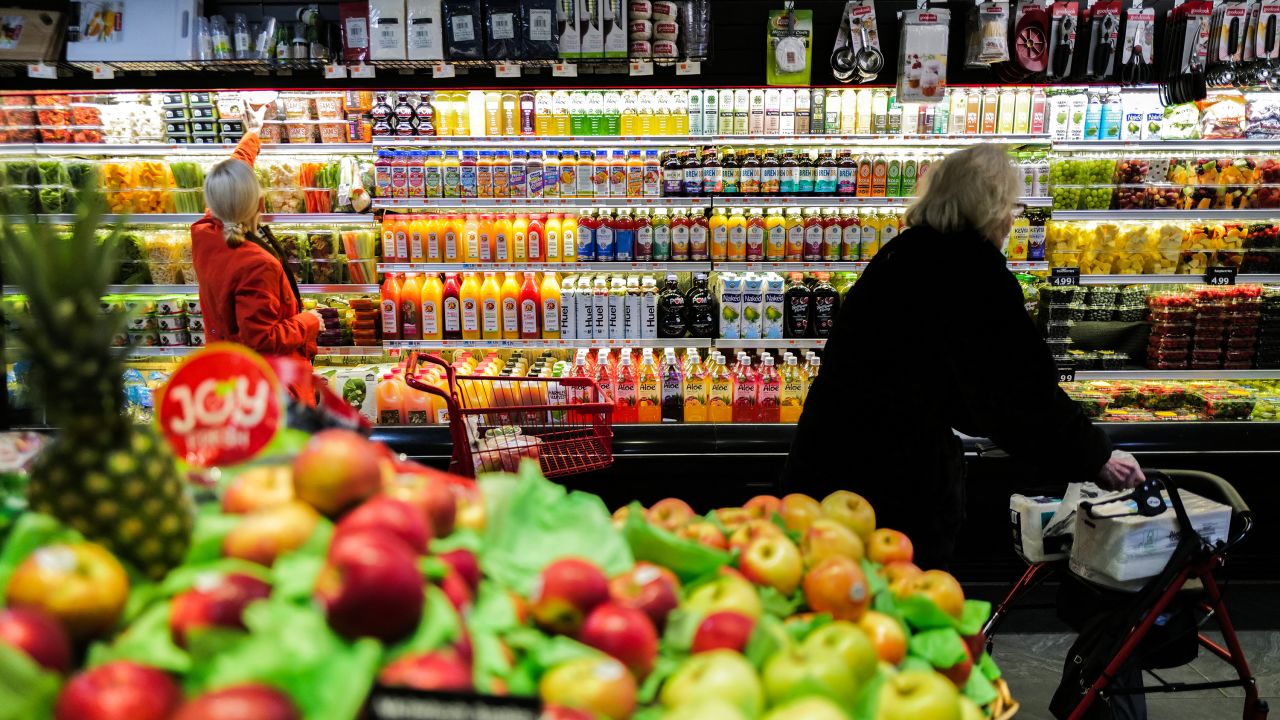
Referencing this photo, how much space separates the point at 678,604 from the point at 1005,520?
314 cm

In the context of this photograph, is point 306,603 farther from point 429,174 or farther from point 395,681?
point 429,174

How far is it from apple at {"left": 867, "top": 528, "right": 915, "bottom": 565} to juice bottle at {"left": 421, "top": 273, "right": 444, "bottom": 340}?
10.3 ft

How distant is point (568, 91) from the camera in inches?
163

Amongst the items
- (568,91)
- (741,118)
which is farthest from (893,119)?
(568,91)

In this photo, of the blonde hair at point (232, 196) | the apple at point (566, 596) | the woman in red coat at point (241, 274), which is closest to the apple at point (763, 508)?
the apple at point (566, 596)

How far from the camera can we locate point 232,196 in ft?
10.2

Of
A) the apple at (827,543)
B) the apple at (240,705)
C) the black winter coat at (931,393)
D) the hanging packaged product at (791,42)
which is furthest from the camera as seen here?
the hanging packaged product at (791,42)

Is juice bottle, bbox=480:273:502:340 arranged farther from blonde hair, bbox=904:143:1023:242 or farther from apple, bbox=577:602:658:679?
apple, bbox=577:602:658:679

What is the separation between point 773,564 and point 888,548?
1.08ft

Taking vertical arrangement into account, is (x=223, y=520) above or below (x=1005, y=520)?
above

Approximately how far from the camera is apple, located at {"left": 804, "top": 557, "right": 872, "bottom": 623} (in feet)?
3.80

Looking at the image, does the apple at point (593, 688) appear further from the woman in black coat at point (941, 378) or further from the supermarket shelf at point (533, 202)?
the supermarket shelf at point (533, 202)

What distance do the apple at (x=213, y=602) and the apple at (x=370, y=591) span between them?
9 centimetres

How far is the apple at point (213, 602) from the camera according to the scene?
817 millimetres
